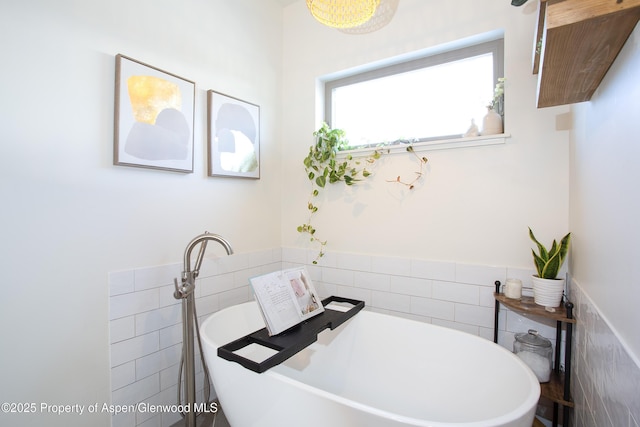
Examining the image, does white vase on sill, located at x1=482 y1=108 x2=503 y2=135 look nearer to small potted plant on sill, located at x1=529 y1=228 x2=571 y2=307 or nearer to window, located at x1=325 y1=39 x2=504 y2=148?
window, located at x1=325 y1=39 x2=504 y2=148

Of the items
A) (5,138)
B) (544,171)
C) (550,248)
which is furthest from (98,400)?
(544,171)

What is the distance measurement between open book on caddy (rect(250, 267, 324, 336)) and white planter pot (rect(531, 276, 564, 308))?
1041 millimetres

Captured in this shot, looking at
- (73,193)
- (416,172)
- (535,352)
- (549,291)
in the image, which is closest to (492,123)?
(416,172)

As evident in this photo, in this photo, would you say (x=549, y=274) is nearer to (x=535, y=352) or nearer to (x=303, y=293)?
(x=535, y=352)

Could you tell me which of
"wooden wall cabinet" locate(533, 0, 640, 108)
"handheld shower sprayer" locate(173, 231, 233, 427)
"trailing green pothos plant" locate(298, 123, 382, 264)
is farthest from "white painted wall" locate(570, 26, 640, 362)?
"handheld shower sprayer" locate(173, 231, 233, 427)

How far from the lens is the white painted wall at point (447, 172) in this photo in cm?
151

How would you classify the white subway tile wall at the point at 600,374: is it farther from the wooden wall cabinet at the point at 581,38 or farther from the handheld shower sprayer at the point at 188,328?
the handheld shower sprayer at the point at 188,328

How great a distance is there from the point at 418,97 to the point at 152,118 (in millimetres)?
1601

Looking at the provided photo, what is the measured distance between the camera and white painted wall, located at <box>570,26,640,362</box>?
27.1 inches

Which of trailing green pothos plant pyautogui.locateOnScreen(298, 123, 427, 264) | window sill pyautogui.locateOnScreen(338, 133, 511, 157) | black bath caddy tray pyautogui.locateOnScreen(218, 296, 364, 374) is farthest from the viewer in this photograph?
trailing green pothos plant pyautogui.locateOnScreen(298, 123, 427, 264)

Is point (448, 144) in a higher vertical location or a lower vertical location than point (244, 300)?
higher

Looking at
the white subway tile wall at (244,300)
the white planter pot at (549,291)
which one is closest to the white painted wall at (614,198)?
the white planter pot at (549,291)

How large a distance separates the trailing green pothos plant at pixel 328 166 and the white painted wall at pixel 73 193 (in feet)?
2.63

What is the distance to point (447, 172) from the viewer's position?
1736 millimetres
